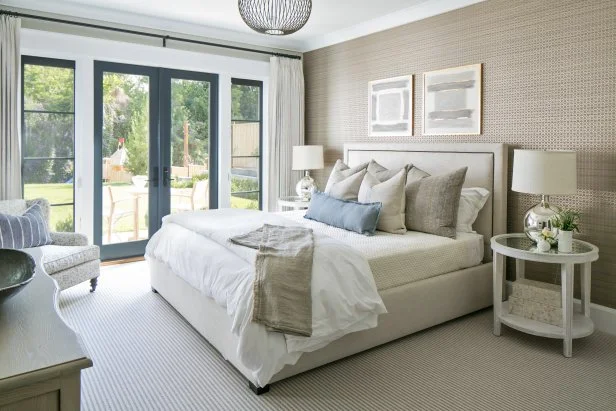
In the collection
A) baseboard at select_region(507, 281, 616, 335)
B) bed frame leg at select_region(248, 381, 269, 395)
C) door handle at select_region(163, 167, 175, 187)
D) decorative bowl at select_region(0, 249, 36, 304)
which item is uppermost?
door handle at select_region(163, 167, 175, 187)

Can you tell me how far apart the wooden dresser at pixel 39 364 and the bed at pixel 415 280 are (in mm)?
1437

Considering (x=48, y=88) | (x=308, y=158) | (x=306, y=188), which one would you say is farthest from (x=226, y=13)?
(x=306, y=188)

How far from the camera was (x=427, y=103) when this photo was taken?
4.45 meters

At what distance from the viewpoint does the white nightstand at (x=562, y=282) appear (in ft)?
9.44

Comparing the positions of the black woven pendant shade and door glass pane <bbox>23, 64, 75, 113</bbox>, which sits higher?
the black woven pendant shade

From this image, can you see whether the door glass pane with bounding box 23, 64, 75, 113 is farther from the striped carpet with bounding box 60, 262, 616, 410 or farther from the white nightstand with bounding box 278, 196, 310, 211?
the white nightstand with bounding box 278, 196, 310, 211

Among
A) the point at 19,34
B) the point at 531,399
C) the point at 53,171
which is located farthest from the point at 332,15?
the point at 531,399

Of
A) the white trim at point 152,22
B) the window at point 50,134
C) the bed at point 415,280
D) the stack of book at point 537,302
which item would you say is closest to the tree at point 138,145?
A: the window at point 50,134

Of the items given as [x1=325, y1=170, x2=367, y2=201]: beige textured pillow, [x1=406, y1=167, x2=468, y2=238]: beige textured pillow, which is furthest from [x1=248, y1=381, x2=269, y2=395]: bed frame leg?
[x1=325, y1=170, x2=367, y2=201]: beige textured pillow

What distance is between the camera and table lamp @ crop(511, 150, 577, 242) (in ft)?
10.0

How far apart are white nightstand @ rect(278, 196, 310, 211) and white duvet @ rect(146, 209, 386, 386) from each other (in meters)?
1.91

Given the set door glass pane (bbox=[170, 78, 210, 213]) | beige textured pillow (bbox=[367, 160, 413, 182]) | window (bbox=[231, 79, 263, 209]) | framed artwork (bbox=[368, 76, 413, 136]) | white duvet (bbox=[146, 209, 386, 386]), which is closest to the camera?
white duvet (bbox=[146, 209, 386, 386])

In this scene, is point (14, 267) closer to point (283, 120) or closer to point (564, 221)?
point (564, 221)

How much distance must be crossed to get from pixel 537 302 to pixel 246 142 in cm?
391
